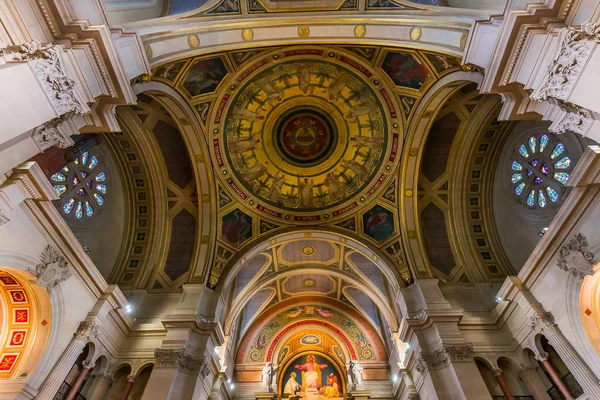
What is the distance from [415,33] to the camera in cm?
816

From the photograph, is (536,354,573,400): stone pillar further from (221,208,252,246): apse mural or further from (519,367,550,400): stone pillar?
(221,208,252,246): apse mural

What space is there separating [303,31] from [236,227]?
8300mm

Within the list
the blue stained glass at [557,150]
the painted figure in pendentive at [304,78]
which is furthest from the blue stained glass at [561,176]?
the painted figure in pendentive at [304,78]

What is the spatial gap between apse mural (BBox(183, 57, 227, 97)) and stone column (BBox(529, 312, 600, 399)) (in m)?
12.6

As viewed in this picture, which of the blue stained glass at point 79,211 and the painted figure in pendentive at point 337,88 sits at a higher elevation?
the painted figure in pendentive at point 337,88

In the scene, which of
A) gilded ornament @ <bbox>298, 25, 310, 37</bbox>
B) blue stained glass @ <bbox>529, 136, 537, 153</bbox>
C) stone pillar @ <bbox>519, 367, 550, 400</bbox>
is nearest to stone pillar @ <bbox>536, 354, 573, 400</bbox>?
stone pillar @ <bbox>519, 367, 550, 400</bbox>

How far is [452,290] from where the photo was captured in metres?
12.3

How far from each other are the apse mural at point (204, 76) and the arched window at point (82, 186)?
186 inches

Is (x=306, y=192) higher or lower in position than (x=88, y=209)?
higher

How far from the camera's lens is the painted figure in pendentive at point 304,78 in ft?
41.5

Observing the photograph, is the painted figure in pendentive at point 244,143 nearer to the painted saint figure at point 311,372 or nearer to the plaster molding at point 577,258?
the plaster molding at point 577,258

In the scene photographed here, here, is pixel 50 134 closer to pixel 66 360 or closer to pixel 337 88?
pixel 66 360

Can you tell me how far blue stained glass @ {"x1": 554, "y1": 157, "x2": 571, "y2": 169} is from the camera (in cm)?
1070

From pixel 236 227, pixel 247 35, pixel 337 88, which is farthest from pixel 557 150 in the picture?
pixel 236 227
